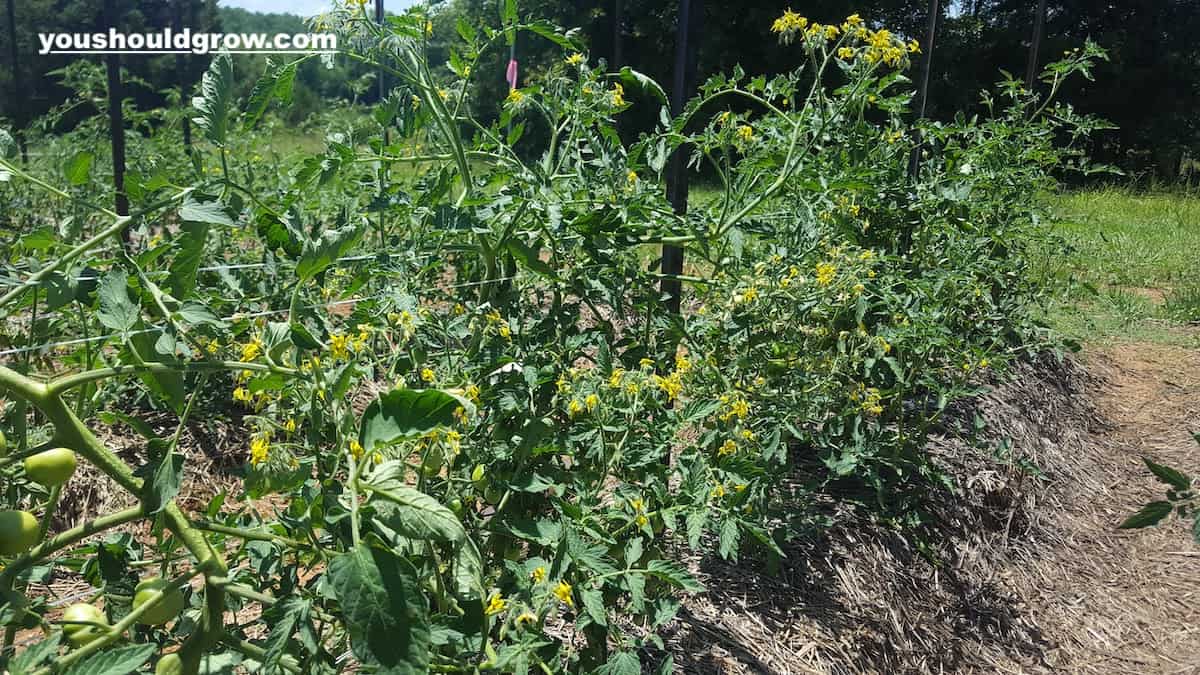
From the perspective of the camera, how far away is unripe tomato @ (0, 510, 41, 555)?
2.86 ft

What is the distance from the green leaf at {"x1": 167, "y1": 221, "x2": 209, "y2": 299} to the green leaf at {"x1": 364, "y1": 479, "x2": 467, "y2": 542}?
0.37m

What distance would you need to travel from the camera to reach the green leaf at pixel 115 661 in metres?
0.84

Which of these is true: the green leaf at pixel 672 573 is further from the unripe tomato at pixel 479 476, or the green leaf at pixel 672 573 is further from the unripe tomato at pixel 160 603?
the unripe tomato at pixel 160 603

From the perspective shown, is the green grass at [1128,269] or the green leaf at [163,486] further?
the green grass at [1128,269]

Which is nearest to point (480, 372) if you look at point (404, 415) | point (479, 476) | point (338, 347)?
point (479, 476)

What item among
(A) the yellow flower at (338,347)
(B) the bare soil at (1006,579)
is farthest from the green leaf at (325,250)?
(B) the bare soil at (1006,579)

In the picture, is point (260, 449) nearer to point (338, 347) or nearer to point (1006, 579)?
point (338, 347)

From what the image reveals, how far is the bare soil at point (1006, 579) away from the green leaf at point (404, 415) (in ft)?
3.79

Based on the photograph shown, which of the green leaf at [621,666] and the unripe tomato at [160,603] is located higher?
the unripe tomato at [160,603]

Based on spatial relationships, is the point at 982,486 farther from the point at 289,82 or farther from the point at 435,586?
the point at 289,82

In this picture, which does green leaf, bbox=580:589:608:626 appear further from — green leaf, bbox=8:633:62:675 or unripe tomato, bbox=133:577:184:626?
green leaf, bbox=8:633:62:675

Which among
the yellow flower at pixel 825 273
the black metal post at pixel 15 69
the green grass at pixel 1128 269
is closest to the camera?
the yellow flower at pixel 825 273

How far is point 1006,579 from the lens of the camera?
2.61m

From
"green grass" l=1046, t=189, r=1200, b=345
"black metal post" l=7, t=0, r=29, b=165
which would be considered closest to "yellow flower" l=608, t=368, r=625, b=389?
"green grass" l=1046, t=189, r=1200, b=345
